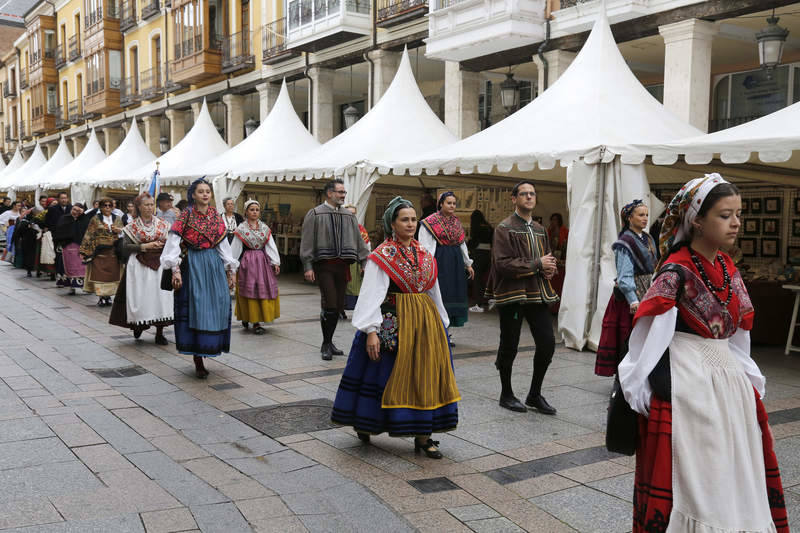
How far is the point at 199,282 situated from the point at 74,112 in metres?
40.5

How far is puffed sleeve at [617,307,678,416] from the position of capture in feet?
9.32

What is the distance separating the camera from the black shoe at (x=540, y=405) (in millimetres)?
5895

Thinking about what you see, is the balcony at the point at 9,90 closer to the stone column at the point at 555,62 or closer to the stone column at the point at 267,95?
the stone column at the point at 267,95

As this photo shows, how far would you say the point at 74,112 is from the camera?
141ft

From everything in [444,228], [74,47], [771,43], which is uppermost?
[74,47]

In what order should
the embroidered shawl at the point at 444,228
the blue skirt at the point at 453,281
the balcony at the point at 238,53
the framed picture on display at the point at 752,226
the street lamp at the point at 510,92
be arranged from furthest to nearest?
the balcony at the point at 238,53, the street lamp at the point at 510,92, the framed picture on display at the point at 752,226, the blue skirt at the point at 453,281, the embroidered shawl at the point at 444,228

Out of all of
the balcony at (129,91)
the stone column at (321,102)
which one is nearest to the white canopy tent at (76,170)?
the balcony at (129,91)

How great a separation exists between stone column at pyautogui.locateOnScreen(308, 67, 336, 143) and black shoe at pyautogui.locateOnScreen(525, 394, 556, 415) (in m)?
17.2

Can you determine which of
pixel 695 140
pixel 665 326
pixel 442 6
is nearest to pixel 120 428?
pixel 665 326

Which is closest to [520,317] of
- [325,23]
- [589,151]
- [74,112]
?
[589,151]

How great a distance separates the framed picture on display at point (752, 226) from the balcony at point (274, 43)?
1515 centimetres

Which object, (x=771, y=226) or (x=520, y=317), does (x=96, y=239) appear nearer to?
(x=520, y=317)

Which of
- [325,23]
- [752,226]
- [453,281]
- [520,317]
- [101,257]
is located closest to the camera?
[520,317]

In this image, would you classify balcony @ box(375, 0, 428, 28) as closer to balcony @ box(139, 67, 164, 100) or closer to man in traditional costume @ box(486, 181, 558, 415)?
man in traditional costume @ box(486, 181, 558, 415)
